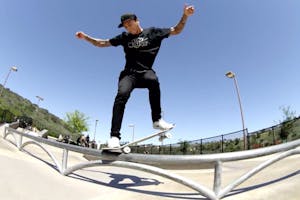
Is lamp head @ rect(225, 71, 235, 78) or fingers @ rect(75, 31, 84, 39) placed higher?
lamp head @ rect(225, 71, 235, 78)

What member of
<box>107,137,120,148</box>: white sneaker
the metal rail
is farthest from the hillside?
the metal rail

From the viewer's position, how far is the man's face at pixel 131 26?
11.6 ft

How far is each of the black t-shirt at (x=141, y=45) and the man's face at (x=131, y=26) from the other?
0.08 metres

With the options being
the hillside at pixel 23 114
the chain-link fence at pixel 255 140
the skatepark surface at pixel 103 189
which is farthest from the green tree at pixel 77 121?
the skatepark surface at pixel 103 189

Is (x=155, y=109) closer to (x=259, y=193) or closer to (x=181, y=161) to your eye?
(x=181, y=161)

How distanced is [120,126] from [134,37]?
150cm

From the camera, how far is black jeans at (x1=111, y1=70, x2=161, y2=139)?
3.18 meters

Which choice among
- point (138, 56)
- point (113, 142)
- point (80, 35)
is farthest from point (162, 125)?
point (80, 35)

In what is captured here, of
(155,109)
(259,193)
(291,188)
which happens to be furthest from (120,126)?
(291,188)

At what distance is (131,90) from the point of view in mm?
3385

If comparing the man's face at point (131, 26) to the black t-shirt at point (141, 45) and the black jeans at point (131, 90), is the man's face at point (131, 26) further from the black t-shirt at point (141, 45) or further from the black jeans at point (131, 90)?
the black jeans at point (131, 90)

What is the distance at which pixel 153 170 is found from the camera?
2652mm

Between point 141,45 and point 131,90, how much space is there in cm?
77

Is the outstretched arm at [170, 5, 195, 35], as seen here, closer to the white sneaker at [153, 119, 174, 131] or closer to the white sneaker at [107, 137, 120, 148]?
the white sneaker at [153, 119, 174, 131]
